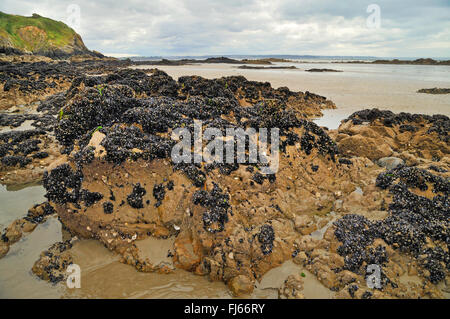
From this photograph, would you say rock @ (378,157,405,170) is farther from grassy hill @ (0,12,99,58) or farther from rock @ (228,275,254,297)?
grassy hill @ (0,12,99,58)

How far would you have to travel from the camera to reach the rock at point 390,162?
895 cm

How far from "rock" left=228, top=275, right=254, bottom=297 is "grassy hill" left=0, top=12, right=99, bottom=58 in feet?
304

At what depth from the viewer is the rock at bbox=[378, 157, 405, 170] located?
895 centimetres

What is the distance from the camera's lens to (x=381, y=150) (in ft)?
32.0

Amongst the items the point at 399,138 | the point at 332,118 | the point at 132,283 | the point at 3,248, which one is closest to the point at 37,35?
the point at 332,118

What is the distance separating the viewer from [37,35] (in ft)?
254

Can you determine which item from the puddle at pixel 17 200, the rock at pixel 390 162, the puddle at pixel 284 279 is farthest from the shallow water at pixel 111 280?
the rock at pixel 390 162

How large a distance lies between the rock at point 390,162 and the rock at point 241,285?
770 cm

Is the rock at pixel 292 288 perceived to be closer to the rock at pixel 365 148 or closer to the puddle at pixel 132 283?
the puddle at pixel 132 283

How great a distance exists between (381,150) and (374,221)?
540cm

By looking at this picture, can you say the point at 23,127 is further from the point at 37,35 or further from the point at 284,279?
the point at 37,35

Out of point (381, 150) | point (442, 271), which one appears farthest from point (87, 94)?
point (381, 150)

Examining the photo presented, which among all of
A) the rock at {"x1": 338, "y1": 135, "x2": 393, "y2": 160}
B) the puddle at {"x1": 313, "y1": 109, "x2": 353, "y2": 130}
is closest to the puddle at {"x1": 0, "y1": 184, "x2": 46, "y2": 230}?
the rock at {"x1": 338, "y1": 135, "x2": 393, "y2": 160}
